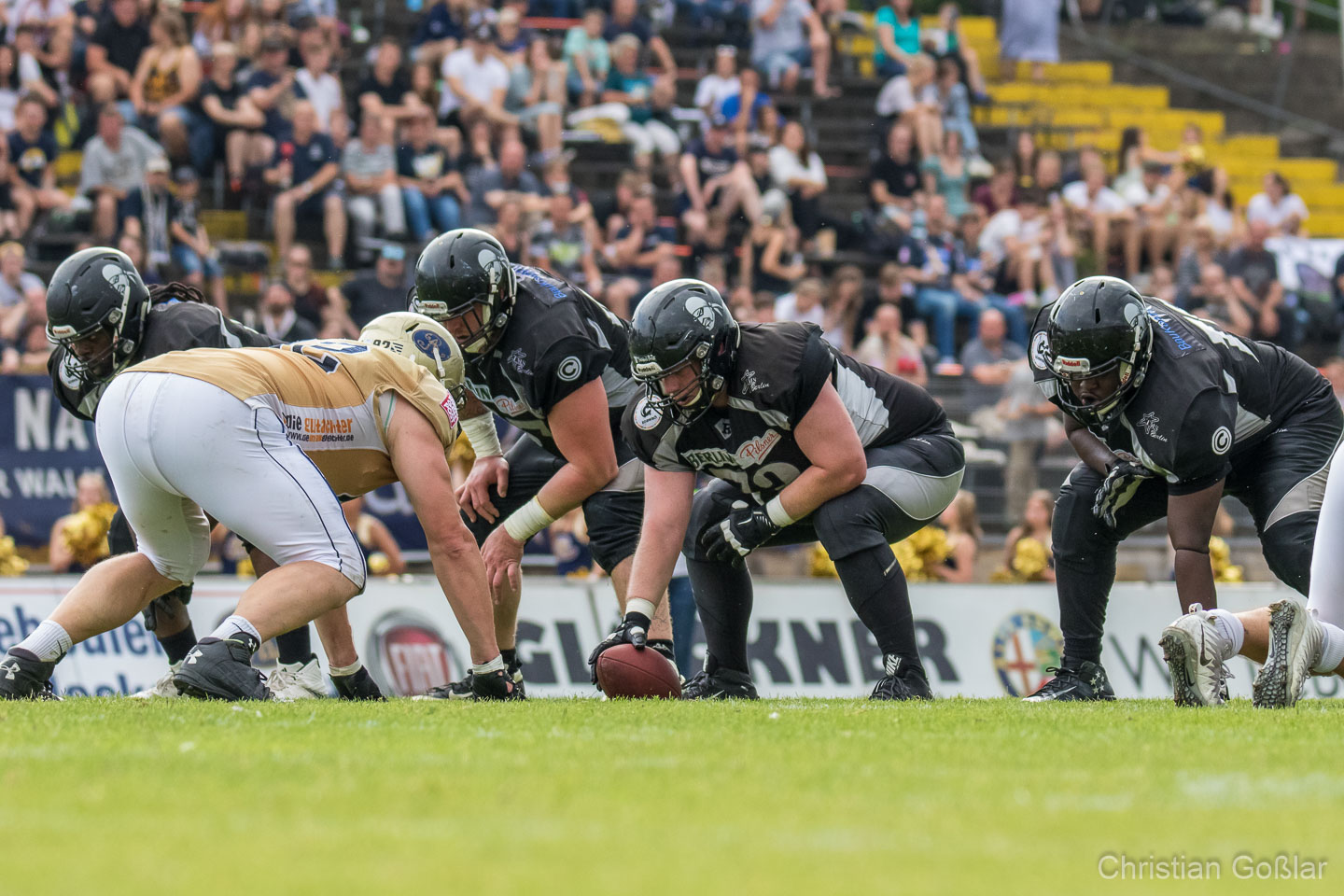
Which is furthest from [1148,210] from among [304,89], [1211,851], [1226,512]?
[1211,851]

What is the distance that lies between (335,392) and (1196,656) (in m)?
3.46

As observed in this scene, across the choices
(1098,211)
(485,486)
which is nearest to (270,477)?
(485,486)

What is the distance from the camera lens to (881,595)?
24.1ft

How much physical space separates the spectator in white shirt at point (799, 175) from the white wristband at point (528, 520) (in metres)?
10.6

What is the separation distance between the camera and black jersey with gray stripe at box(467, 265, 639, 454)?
7473mm

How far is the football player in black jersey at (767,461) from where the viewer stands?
708cm

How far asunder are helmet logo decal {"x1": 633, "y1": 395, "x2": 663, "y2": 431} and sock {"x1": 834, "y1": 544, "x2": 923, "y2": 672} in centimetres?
100

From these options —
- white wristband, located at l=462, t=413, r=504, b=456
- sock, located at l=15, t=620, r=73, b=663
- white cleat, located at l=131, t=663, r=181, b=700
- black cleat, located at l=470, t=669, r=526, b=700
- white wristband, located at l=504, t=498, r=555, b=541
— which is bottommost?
black cleat, located at l=470, t=669, r=526, b=700

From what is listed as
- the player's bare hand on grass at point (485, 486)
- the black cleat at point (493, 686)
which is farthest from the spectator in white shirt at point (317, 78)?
the black cleat at point (493, 686)

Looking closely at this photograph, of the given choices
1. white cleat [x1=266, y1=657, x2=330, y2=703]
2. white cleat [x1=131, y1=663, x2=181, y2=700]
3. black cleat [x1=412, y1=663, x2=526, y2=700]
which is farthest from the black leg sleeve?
white cleat [x1=131, y1=663, x2=181, y2=700]

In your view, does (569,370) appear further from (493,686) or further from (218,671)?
(218,671)

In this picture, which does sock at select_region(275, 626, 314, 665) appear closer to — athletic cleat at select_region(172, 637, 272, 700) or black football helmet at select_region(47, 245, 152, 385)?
black football helmet at select_region(47, 245, 152, 385)

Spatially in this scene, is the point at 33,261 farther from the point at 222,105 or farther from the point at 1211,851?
the point at 1211,851

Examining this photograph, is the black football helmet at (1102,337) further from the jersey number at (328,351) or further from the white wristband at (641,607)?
the jersey number at (328,351)
